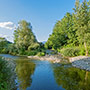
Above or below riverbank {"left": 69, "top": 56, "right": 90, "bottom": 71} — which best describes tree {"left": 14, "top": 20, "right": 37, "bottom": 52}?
above

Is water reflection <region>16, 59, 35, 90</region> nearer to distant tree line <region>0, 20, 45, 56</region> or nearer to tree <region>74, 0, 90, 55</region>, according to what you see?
tree <region>74, 0, 90, 55</region>

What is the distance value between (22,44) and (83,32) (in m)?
12.5

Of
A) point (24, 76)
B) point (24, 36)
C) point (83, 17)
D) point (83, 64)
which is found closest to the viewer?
point (24, 76)

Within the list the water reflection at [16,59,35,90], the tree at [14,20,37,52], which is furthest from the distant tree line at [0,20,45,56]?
the water reflection at [16,59,35,90]

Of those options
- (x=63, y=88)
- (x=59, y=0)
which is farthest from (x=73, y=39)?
(x=63, y=88)

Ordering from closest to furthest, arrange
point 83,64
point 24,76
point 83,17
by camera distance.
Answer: point 24,76
point 83,64
point 83,17

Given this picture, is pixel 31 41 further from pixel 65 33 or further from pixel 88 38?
pixel 88 38

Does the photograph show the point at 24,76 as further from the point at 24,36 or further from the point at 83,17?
the point at 24,36

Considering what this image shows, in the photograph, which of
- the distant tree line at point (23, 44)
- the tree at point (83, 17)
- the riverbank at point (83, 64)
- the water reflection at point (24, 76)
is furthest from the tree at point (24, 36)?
the riverbank at point (83, 64)

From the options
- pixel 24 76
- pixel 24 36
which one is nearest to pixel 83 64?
pixel 24 76

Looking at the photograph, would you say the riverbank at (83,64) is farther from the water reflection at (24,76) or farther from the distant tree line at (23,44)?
the distant tree line at (23,44)

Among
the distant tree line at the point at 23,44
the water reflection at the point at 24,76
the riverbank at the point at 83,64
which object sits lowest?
the water reflection at the point at 24,76

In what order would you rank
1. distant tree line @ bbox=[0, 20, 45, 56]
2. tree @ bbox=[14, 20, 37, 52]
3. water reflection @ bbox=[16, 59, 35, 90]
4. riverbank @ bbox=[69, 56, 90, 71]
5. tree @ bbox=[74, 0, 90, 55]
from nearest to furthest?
water reflection @ bbox=[16, 59, 35, 90] < riverbank @ bbox=[69, 56, 90, 71] < tree @ bbox=[74, 0, 90, 55] < distant tree line @ bbox=[0, 20, 45, 56] < tree @ bbox=[14, 20, 37, 52]

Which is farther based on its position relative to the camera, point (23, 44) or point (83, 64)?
point (23, 44)
